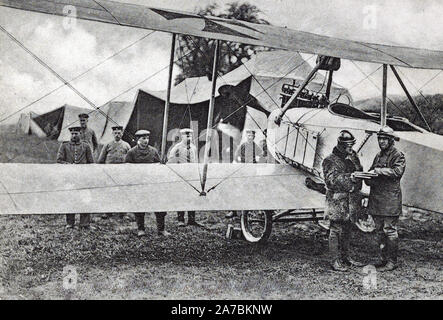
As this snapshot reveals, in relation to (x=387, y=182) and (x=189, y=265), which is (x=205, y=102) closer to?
(x=189, y=265)

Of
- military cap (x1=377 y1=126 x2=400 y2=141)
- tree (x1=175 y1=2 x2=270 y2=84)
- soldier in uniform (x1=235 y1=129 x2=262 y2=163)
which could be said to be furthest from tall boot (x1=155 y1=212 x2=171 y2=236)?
tree (x1=175 y1=2 x2=270 y2=84)

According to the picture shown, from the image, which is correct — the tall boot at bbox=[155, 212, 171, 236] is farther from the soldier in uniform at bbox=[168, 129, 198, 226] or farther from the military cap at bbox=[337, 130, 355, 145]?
the military cap at bbox=[337, 130, 355, 145]

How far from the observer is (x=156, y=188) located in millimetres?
4953

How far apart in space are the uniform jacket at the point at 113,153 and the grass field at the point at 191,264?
95 centimetres

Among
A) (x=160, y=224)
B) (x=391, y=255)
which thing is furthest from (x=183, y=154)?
(x=391, y=255)

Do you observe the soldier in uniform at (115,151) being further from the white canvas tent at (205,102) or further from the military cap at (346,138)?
the military cap at (346,138)

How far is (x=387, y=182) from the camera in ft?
15.0

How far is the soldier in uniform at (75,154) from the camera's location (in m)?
5.97

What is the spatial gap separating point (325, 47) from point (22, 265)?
4.15m

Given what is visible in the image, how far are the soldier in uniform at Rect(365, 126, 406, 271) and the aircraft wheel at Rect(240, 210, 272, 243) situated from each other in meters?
1.30

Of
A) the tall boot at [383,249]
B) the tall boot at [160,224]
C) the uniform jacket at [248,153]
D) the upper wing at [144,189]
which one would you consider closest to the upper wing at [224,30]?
the upper wing at [144,189]

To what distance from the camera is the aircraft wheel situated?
550 cm
